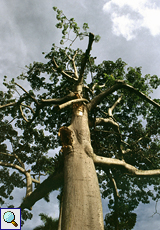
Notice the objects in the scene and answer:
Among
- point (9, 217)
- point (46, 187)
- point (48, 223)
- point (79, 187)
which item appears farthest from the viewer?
point (48, 223)

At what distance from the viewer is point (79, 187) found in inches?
90.3

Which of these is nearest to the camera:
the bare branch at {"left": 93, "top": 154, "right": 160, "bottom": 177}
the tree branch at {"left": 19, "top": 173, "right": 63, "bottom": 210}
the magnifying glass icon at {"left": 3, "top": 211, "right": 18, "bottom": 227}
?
the bare branch at {"left": 93, "top": 154, "right": 160, "bottom": 177}

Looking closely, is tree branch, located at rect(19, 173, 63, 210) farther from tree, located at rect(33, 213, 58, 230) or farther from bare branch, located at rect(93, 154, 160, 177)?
tree, located at rect(33, 213, 58, 230)

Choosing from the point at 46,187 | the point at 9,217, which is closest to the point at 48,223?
the point at 9,217

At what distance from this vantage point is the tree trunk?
1953mm

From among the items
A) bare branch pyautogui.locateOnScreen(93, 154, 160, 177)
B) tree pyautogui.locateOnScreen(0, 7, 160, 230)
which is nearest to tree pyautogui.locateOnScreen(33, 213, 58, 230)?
tree pyautogui.locateOnScreen(0, 7, 160, 230)

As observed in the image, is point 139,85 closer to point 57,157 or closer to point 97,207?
point 57,157

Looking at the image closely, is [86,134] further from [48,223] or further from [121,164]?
[48,223]

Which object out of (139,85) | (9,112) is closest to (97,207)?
(139,85)

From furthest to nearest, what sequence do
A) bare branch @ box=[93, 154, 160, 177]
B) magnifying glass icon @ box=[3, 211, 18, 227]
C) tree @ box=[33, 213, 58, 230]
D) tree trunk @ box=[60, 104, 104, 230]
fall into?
tree @ box=[33, 213, 58, 230] < magnifying glass icon @ box=[3, 211, 18, 227] < bare branch @ box=[93, 154, 160, 177] < tree trunk @ box=[60, 104, 104, 230]

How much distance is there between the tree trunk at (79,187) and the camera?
1.95 metres

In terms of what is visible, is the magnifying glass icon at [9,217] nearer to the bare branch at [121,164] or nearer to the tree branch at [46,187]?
the tree branch at [46,187]

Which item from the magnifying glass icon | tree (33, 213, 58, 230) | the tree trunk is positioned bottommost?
tree (33, 213, 58, 230)

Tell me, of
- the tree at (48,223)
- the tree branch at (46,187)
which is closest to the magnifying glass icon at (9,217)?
the tree branch at (46,187)
